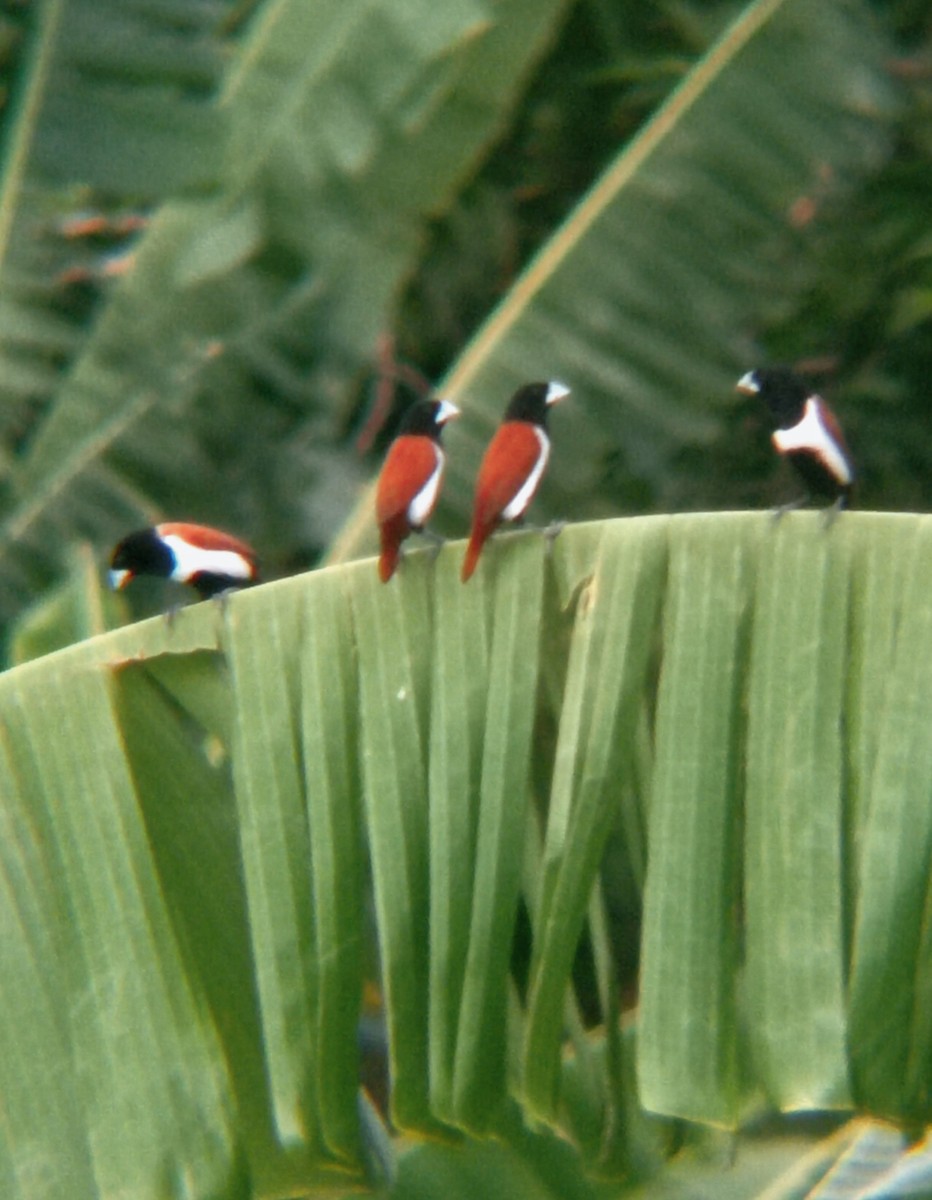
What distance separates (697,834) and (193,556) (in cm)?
148

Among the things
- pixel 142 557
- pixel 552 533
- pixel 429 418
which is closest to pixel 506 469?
pixel 552 533

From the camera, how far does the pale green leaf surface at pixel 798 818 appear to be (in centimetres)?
216

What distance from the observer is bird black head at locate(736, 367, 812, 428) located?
3275 millimetres

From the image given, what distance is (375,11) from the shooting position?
3.25m

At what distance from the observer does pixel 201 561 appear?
339cm

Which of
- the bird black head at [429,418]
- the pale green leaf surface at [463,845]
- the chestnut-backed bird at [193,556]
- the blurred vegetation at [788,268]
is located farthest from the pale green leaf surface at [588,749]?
the blurred vegetation at [788,268]

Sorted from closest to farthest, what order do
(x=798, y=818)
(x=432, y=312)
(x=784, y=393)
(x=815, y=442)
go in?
1. (x=798, y=818)
2. (x=815, y=442)
3. (x=784, y=393)
4. (x=432, y=312)

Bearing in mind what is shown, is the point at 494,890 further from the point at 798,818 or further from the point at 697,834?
the point at 798,818

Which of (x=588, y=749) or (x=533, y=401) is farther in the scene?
(x=533, y=401)

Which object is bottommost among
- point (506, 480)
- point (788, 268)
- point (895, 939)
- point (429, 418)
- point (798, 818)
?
point (895, 939)

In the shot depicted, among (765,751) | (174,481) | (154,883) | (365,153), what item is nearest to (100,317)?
(174,481)

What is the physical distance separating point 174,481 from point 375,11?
1600mm

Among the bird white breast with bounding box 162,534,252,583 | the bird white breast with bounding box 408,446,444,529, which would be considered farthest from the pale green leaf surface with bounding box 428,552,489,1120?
the bird white breast with bounding box 162,534,252,583

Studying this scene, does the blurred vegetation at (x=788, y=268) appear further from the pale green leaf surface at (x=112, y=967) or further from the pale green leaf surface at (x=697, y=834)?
the pale green leaf surface at (x=112, y=967)
